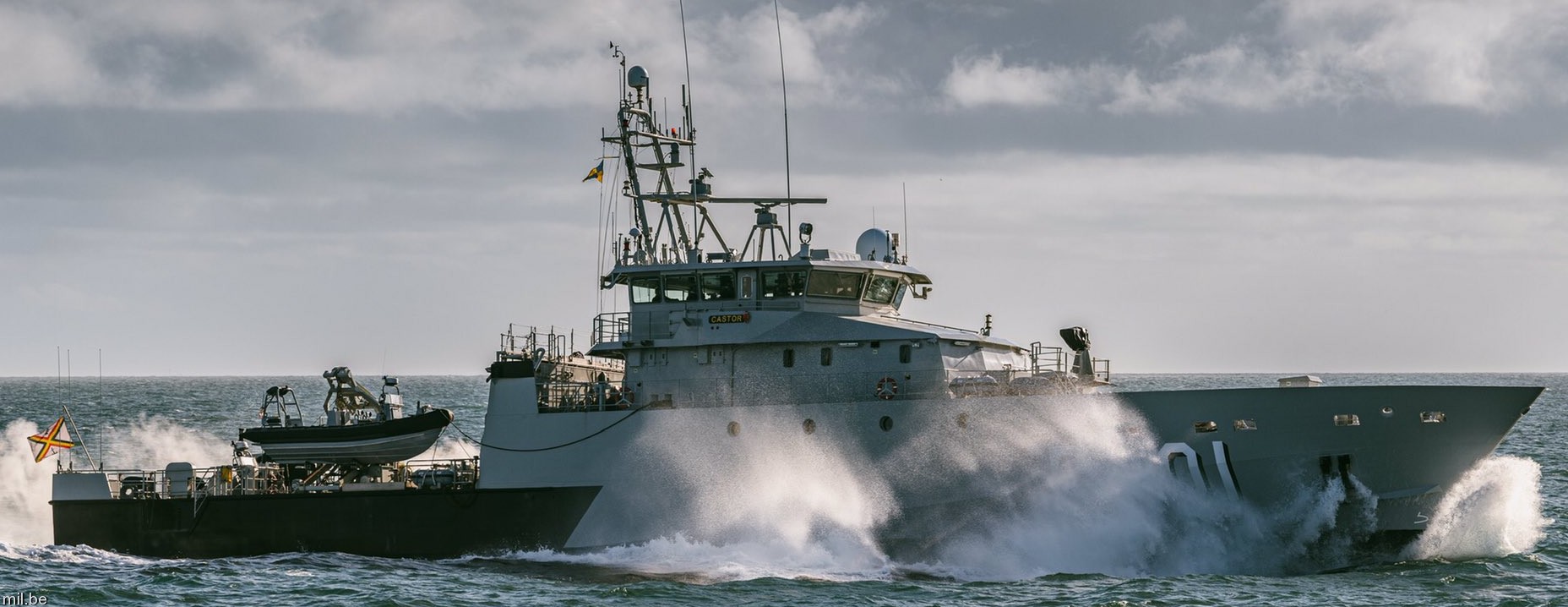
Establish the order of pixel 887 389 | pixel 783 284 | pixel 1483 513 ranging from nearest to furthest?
1. pixel 1483 513
2. pixel 887 389
3. pixel 783 284

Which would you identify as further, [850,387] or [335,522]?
[335,522]

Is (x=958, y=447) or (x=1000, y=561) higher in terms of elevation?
(x=958, y=447)

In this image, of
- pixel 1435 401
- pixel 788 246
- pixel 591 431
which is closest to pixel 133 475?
pixel 591 431

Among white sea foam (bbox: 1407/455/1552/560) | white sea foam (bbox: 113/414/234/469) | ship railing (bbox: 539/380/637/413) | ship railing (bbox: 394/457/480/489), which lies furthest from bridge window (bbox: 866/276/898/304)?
white sea foam (bbox: 113/414/234/469)

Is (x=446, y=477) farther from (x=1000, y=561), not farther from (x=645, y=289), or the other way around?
(x=1000, y=561)

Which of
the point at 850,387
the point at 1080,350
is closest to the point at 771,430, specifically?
the point at 850,387

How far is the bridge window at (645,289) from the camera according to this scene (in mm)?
24344

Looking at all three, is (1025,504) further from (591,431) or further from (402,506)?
(402,506)

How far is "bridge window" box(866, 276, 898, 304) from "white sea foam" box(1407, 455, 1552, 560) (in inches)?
353

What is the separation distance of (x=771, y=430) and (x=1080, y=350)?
524cm

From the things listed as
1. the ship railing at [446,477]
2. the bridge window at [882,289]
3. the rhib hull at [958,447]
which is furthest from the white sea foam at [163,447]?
the bridge window at [882,289]

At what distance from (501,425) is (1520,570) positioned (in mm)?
16201

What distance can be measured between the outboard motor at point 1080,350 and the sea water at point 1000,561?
87.0 inches

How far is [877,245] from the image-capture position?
81.7 feet
